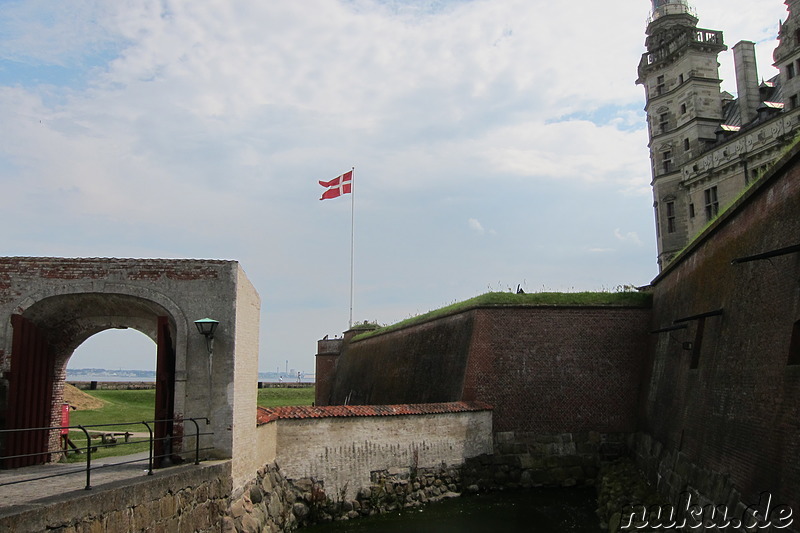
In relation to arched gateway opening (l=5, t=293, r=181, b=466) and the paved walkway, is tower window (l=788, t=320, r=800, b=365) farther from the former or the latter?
arched gateway opening (l=5, t=293, r=181, b=466)

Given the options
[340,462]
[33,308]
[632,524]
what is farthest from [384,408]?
[33,308]

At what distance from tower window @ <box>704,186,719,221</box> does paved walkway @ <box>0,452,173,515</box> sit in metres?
27.8

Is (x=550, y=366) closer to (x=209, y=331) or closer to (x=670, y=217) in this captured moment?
(x=209, y=331)

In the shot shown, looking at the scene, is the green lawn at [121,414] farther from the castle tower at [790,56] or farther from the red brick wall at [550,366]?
the castle tower at [790,56]

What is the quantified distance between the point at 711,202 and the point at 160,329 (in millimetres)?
27435

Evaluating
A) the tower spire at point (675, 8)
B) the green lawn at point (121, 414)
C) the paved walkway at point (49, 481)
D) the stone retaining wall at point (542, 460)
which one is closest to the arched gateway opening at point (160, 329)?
the paved walkway at point (49, 481)

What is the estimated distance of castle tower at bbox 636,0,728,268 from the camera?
1253 inches

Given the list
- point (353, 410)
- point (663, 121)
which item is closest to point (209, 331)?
point (353, 410)

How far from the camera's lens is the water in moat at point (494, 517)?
13.5 m

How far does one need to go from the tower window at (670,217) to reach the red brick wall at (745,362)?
18.6m

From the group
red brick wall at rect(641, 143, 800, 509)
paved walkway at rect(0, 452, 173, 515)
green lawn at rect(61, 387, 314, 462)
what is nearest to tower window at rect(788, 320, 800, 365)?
red brick wall at rect(641, 143, 800, 509)

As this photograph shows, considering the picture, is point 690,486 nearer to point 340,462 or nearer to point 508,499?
point 508,499

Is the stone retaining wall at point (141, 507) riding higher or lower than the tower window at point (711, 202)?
lower

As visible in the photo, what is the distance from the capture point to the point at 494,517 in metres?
14.4
